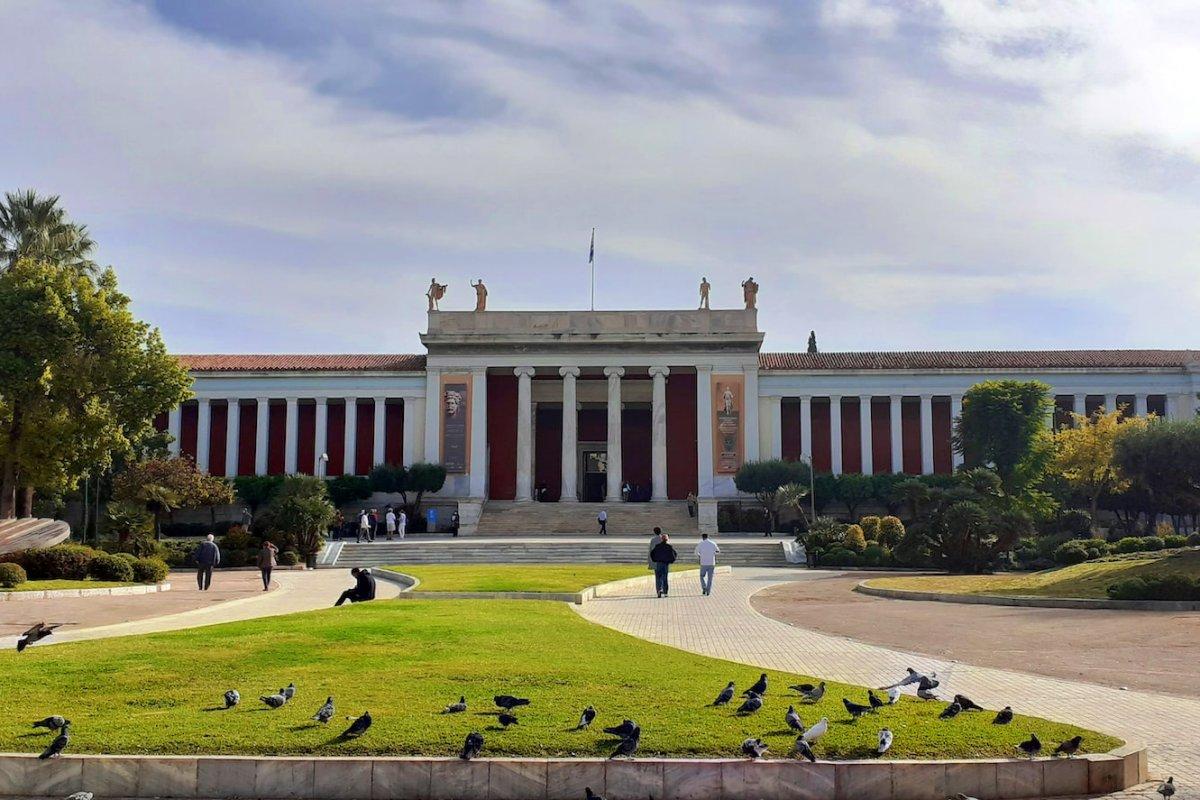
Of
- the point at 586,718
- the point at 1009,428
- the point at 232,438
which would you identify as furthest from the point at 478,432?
the point at 586,718

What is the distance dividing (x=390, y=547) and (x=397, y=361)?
62.2 feet

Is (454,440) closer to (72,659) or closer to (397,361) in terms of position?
(397,361)

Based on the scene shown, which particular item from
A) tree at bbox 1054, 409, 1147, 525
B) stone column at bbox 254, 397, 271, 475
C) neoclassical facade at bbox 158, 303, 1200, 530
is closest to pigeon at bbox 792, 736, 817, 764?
tree at bbox 1054, 409, 1147, 525

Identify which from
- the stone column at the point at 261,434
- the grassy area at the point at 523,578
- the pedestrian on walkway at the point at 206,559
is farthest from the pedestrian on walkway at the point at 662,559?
the stone column at the point at 261,434

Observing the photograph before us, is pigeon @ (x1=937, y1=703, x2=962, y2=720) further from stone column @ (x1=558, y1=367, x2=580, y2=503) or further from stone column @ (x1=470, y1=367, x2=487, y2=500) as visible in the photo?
stone column @ (x1=470, y1=367, x2=487, y2=500)

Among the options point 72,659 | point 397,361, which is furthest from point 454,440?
point 72,659

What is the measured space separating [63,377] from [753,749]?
27.9 m

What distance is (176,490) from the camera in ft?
136

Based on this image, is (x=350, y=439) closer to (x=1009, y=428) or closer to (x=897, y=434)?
(x=897, y=434)

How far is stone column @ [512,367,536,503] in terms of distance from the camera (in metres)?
54.5

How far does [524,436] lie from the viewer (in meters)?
54.8

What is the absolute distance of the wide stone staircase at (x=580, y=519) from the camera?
48.6 metres

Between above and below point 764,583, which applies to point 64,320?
above

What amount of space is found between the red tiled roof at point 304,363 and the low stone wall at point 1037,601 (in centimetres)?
3703
